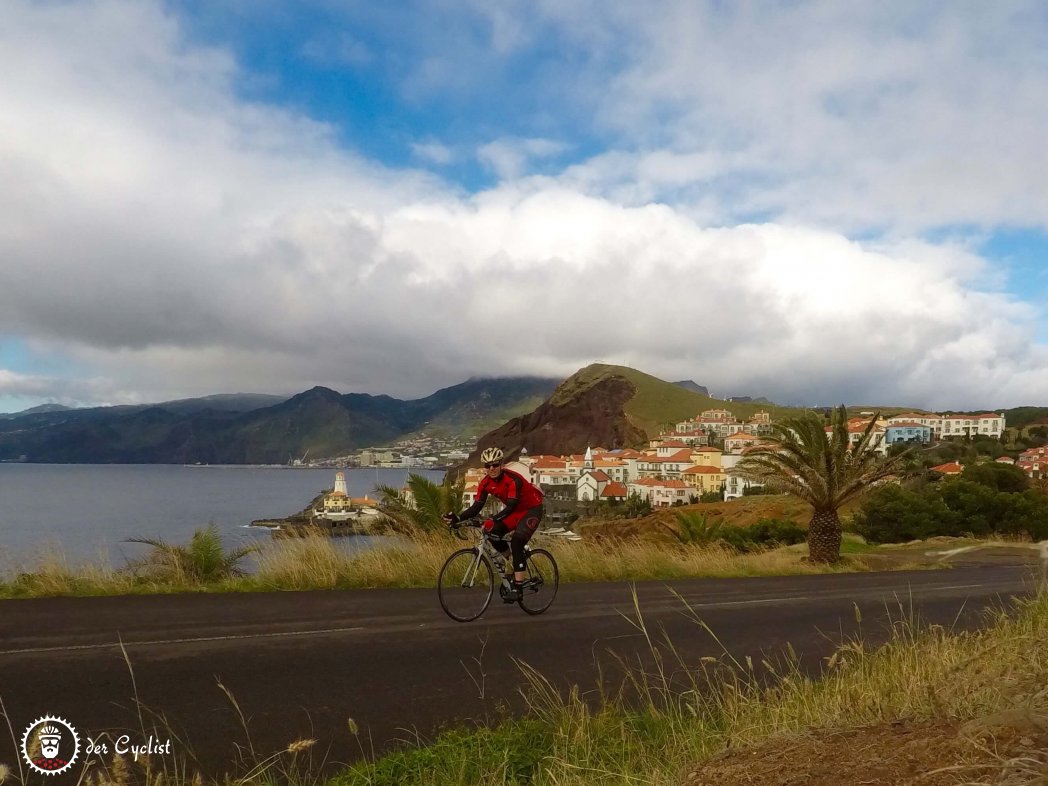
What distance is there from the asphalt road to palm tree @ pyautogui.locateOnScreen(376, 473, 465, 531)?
4582mm

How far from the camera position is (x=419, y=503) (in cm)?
1623

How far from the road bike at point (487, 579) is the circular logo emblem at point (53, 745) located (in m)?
4.51

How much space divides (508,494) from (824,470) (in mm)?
16547

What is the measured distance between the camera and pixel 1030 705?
3.71m

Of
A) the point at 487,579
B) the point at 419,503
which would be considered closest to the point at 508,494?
the point at 487,579

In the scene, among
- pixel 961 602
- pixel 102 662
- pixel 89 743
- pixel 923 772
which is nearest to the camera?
pixel 923 772

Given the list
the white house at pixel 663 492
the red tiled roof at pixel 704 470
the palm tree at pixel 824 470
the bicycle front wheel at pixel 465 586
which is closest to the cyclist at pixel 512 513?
the bicycle front wheel at pixel 465 586

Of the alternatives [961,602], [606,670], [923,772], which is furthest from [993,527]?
[923,772]

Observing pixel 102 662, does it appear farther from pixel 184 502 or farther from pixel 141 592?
pixel 184 502

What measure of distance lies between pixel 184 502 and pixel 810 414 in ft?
347

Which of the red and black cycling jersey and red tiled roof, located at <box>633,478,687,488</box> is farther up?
the red and black cycling jersey

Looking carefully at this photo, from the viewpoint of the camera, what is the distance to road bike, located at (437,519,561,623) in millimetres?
9258

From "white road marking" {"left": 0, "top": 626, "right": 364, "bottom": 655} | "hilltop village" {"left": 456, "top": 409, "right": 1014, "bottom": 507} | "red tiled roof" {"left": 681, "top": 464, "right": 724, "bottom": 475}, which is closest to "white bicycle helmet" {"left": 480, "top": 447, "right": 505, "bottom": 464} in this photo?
"white road marking" {"left": 0, "top": 626, "right": 364, "bottom": 655}
